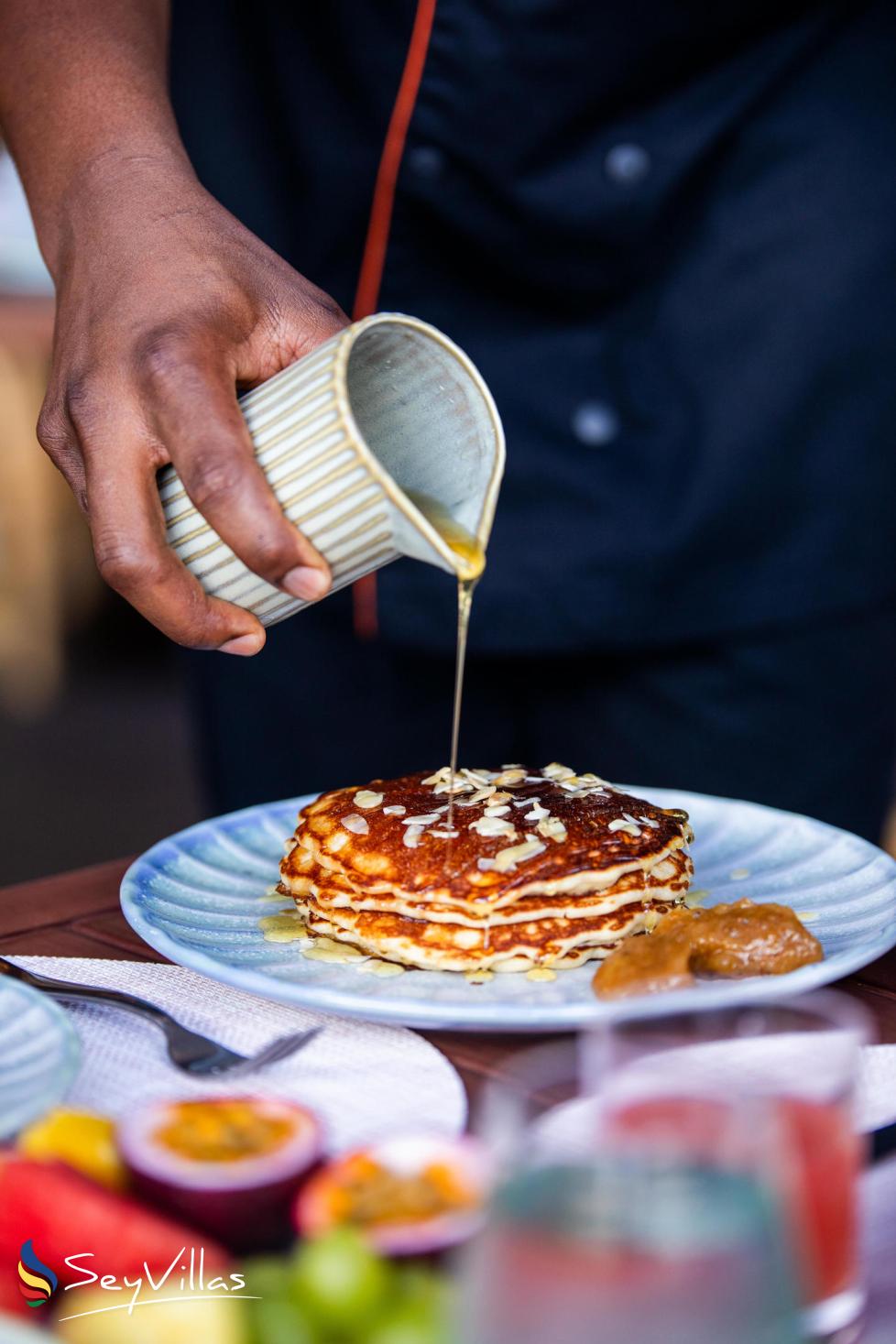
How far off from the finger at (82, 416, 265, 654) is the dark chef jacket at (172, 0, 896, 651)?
74 centimetres

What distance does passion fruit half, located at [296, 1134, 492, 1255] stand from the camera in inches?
21.6

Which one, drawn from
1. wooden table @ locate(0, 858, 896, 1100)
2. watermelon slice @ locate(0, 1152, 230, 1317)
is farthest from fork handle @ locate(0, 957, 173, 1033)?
watermelon slice @ locate(0, 1152, 230, 1317)

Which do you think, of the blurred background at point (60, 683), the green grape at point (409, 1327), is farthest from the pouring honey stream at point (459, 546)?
the blurred background at point (60, 683)

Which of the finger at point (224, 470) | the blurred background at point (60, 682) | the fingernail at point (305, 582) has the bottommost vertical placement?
the blurred background at point (60, 682)

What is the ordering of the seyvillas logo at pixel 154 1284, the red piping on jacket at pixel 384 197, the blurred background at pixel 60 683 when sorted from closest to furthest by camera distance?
the seyvillas logo at pixel 154 1284 → the red piping on jacket at pixel 384 197 → the blurred background at pixel 60 683

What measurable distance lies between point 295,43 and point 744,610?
0.92 metres

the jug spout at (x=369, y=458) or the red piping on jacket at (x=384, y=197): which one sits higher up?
the red piping on jacket at (x=384, y=197)

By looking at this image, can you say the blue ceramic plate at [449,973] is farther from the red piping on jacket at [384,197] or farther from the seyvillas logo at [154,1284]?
the red piping on jacket at [384,197]

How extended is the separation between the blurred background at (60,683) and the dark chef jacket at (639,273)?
2728 mm

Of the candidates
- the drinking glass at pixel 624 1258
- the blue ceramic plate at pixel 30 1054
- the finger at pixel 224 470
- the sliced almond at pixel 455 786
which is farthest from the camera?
the sliced almond at pixel 455 786

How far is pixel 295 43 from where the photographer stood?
6.11 ft

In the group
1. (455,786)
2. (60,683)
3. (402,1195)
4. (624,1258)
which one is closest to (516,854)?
(455,786)

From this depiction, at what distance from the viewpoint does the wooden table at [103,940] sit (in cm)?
94

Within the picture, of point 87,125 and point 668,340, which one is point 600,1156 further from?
point 668,340
